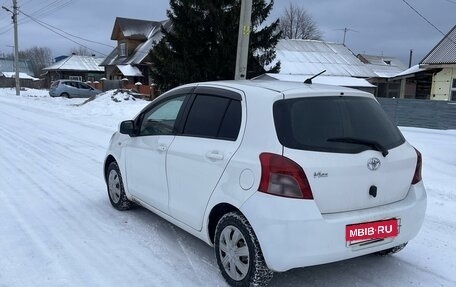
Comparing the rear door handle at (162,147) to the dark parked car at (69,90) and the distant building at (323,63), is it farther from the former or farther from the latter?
the dark parked car at (69,90)

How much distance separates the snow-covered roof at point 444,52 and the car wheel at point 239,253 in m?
21.4

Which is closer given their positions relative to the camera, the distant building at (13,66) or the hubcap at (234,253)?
the hubcap at (234,253)

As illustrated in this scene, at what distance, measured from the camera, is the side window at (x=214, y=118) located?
374 centimetres

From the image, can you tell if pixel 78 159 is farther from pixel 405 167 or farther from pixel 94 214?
pixel 405 167

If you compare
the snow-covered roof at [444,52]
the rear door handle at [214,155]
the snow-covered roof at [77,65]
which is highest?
the snow-covered roof at [444,52]

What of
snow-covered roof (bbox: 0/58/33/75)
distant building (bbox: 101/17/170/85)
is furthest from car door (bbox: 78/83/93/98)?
snow-covered roof (bbox: 0/58/33/75)

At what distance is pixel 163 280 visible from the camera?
12.3 ft

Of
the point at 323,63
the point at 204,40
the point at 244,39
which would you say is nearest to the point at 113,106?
the point at 204,40

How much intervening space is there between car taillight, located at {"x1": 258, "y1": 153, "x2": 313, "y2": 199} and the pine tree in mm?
14525

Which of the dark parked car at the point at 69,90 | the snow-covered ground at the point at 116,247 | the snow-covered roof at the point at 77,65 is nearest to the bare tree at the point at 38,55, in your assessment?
the snow-covered roof at the point at 77,65

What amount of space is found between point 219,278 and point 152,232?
4.31 ft

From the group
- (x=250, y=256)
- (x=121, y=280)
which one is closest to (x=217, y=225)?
(x=250, y=256)

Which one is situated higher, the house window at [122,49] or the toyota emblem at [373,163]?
the house window at [122,49]

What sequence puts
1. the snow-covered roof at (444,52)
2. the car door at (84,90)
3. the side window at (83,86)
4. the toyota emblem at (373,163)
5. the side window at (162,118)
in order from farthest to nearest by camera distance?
the side window at (83,86) → the car door at (84,90) → the snow-covered roof at (444,52) → the side window at (162,118) → the toyota emblem at (373,163)
